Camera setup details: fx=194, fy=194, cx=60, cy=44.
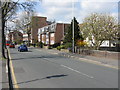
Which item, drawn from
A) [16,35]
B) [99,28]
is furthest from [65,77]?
[16,35]

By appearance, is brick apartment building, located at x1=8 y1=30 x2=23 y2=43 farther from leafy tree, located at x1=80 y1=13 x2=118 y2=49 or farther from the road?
the road

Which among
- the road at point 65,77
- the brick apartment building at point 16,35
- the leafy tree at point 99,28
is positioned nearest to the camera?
the road at point 65,77

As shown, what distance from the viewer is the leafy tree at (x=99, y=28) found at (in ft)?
110

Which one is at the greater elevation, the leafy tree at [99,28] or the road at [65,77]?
the leafy tree at [99,28]

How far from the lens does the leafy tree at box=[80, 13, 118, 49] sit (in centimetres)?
3356

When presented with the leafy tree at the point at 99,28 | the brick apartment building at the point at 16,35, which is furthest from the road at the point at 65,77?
the brick apartment building at the point at 16,35

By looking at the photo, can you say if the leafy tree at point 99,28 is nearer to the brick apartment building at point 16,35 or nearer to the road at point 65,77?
the brick apartment building at point 16,35

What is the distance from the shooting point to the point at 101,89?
317 inches

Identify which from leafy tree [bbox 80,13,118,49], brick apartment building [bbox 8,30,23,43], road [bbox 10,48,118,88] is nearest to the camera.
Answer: road [bbox 10,48,118,88]

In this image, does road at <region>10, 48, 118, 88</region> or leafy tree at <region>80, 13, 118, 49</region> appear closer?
road at <region>10, 48, 118, 88</region>

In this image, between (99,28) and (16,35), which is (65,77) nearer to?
(99,28)

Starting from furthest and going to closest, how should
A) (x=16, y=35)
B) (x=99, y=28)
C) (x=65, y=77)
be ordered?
1. (x=16, y=35)
2. (x=99, y=28)
3. (x=65, y=77)

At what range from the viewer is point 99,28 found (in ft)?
111

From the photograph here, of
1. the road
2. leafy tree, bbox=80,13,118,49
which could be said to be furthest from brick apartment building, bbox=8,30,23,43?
the road
